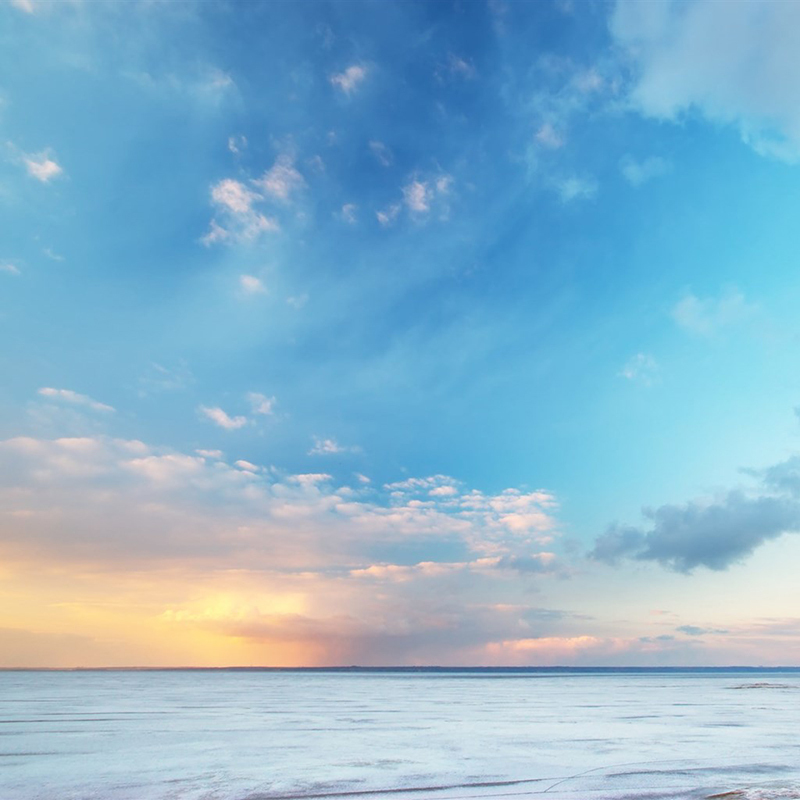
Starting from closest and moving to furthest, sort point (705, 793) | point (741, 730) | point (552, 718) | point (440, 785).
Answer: point (705, 793)
point (440, 785)
point (741, 730)
point (552, 718)

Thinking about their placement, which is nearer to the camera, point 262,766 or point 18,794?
point 18,794

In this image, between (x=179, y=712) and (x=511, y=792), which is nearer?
(x=511, y=792)

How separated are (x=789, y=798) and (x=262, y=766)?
873cm

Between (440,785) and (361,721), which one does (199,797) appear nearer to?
(440,785)

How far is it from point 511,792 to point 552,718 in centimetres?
1606

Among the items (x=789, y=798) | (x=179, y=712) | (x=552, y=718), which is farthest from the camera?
(x=179, y=712)

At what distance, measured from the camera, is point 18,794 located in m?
9.88

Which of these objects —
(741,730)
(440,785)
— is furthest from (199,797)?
(741,730)

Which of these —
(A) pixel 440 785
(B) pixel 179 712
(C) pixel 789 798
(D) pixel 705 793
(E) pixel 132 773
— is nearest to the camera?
(C) pixel 789 798

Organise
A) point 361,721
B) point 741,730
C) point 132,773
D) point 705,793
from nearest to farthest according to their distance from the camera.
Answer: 1. point 705,793
2. point 132,773
3. point 741,730
4. point 361,721

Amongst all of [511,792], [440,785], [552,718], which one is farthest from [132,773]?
[552,718]

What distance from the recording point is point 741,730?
19.9 meters

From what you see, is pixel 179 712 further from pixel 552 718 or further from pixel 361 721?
pixel 552 718

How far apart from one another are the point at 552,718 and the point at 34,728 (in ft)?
57.4
